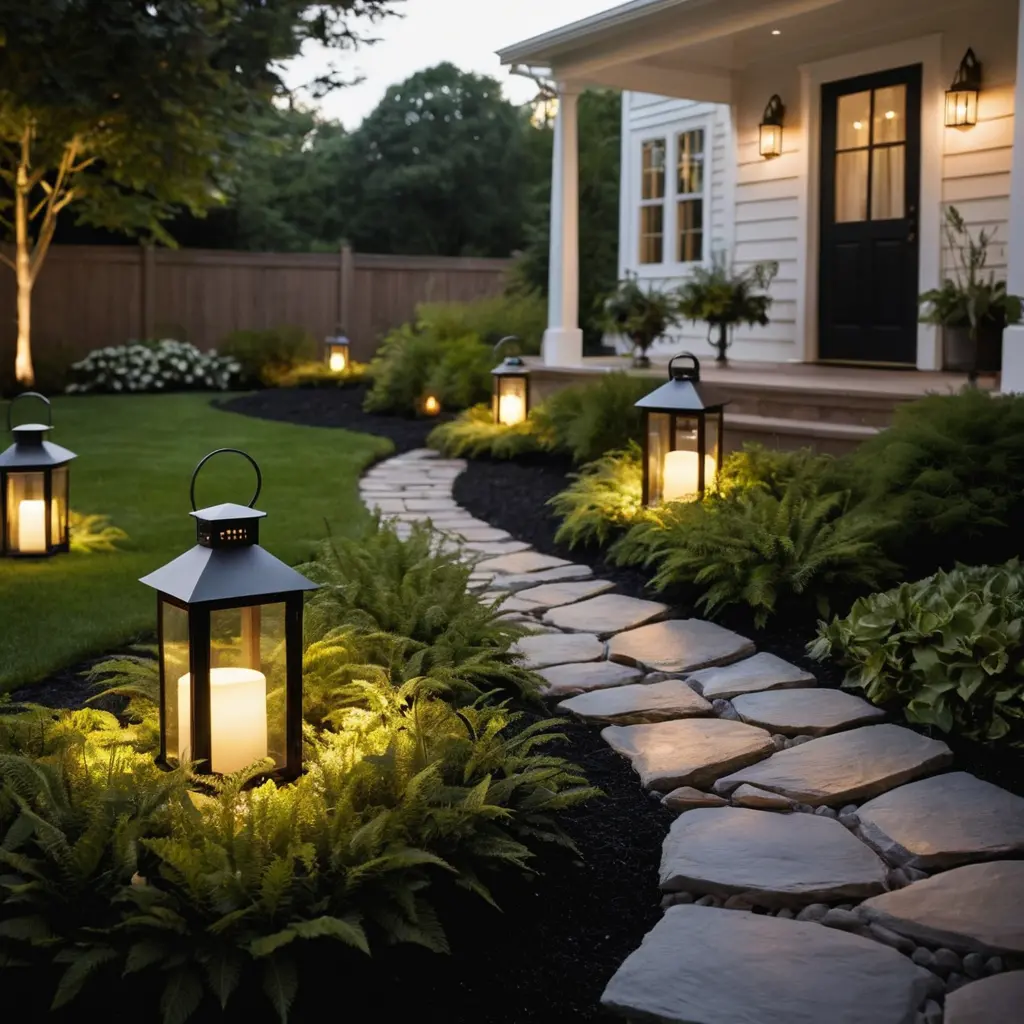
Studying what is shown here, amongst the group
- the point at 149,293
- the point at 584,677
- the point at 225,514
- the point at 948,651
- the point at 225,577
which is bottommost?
the point at 584,677

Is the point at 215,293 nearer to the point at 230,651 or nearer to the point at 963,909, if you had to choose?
the point at 230,651

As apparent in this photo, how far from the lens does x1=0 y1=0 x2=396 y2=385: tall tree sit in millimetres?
11531

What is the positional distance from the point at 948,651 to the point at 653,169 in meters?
9.55

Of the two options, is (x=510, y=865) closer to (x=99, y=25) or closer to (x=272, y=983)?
(x=272, y=983)

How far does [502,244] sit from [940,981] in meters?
24.7

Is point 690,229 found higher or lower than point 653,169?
lower

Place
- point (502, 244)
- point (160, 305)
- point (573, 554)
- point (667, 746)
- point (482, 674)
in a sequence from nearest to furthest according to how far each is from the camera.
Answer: point (667, 746)
point (482, 674)
point (573, 554)
point (160, 305)
point (502, 244)

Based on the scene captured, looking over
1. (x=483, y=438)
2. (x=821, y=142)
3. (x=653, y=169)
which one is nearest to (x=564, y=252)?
(x=483, y=438)

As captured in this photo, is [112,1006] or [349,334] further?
[349,334]

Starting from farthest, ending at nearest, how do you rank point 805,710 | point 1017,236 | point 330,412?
1. point 330,412
2. point 1017,236
3. point 805,710

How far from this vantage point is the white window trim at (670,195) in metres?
11.5

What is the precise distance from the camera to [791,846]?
112 inches

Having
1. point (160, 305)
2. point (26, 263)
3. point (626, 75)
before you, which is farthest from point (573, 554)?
point (160, 305)

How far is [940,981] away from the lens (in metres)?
2.33
